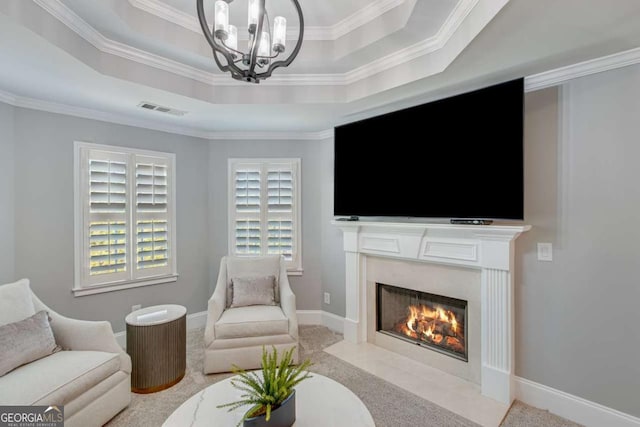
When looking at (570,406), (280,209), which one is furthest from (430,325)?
(280,209)

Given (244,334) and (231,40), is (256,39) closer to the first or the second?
(231,40)

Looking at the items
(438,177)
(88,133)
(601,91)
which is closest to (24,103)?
(88,133)

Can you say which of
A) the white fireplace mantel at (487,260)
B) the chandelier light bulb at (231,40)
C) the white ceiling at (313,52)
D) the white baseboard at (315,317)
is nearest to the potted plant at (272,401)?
the chandelier light bulb at (231,40)

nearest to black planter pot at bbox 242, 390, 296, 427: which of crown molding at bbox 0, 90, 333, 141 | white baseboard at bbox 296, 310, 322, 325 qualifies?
white baseboard at bbox 296, 310, 322, 325

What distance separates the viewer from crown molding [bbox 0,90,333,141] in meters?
2.80

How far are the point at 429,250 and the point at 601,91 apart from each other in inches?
65.8

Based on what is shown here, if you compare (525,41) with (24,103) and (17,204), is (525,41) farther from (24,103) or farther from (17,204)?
(17,204)

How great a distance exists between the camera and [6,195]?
2721 millimetres

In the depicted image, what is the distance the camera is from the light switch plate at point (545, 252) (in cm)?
231

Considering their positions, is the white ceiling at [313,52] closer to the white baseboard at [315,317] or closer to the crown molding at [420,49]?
the crown molding at [420,49]

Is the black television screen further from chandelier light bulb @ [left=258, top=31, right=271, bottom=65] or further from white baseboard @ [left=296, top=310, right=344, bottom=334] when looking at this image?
chandelier light bulb @ [left=258, top=31, right=271, bottom=65]

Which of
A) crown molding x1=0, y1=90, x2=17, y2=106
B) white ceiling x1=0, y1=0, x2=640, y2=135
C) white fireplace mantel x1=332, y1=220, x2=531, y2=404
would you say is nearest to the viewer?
white ceiling x1=0, y1=0, x2=640, y2=135

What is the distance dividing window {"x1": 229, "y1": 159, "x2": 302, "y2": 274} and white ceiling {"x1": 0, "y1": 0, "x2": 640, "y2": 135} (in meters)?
0.80

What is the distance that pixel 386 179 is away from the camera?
3.13 m
